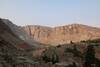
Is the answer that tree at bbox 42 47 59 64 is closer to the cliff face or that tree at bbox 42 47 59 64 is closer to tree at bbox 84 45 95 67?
tree at bbox 84 45 95 67

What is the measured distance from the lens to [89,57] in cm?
3488

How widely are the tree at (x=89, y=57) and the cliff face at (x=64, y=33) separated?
62.2 m

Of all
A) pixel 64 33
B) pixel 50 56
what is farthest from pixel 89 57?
pixel 64 33

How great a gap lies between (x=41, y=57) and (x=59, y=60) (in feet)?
8.68

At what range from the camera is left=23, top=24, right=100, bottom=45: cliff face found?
100812 mm

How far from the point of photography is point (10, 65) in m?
22.5

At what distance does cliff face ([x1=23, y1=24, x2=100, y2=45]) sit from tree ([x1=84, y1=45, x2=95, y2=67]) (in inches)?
2447

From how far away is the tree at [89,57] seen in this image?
33906 mm

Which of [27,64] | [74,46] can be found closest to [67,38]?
[74,46]

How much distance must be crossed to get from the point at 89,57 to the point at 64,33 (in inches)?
2838

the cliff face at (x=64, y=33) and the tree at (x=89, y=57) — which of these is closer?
the tree at (x=89, y=57)

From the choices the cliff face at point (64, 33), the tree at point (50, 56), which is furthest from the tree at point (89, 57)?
the cliff face at point (64, 33)

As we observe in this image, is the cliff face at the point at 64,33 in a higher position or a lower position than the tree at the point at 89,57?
higher

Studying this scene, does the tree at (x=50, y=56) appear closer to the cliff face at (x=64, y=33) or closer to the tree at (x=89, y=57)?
the tree at (x=89, y=57)
